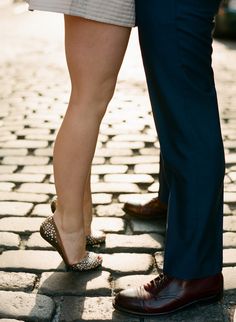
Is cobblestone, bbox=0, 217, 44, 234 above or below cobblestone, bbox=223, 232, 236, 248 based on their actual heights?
below

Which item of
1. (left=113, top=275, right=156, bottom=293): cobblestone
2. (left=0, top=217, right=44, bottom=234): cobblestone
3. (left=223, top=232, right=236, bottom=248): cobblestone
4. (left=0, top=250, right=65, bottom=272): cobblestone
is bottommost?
(left=0, top=217, right=44, bottom=234): cobblestone

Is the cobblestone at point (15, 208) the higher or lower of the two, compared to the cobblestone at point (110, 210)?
lower

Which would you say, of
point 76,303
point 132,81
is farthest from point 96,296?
point 132,81

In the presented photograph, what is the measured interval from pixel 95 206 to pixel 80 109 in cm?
112

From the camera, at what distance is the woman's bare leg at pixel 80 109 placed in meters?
2.26

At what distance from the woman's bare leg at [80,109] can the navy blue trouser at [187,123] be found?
0.14 metres

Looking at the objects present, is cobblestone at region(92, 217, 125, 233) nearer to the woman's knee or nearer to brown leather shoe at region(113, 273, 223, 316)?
brown leather shoe at region(113, 273, 223, 316)

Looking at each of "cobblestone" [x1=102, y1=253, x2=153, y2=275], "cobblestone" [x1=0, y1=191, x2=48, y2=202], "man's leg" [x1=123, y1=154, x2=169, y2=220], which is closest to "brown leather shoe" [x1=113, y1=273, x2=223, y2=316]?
"cobblestone" [x1=102, y1=253, x2=153, y2=275]

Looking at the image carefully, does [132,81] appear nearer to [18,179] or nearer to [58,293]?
[18,179]

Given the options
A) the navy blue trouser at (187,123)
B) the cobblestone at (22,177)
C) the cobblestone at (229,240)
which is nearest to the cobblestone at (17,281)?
the navy blue trouser at (187,123)

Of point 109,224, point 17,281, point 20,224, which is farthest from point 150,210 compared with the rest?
point 17,281

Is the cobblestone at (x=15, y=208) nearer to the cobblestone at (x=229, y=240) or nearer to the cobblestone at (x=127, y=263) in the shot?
the cobblestone at (x=127, y=263)

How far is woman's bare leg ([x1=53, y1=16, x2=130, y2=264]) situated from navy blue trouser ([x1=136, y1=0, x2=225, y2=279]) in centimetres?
14

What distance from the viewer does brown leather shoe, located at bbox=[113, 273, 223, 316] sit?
232cm
